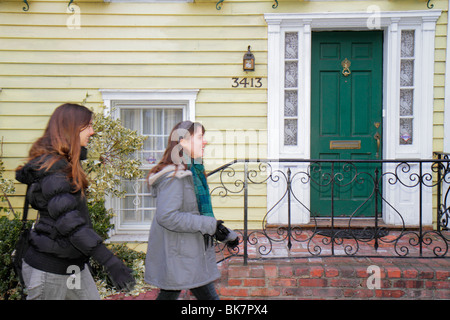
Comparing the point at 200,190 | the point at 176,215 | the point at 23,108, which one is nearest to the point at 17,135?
the point at 23,108

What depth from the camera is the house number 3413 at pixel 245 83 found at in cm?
512

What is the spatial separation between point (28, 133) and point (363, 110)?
4.33 m

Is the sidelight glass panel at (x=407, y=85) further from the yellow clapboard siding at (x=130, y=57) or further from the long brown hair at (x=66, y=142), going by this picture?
the long brown hair at (x=66, y=142)

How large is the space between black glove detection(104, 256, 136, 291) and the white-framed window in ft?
10.5

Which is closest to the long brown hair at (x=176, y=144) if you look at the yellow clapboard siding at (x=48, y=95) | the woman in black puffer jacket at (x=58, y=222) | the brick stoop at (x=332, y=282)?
the woman in black puffer jacket at (x=58, y=222)

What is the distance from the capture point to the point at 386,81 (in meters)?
5.16

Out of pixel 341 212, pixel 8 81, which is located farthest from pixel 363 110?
pixel 8 81

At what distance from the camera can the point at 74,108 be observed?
2229mm

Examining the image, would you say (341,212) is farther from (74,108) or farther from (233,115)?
(74,108)

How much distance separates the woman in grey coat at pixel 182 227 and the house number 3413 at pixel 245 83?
2587 mm

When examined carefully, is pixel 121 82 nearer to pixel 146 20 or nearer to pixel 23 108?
pixel 146 20

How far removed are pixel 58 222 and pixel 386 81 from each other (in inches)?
176

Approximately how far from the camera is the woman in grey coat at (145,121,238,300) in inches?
95.8

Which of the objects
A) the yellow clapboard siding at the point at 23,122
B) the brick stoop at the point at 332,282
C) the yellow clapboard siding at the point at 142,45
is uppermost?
the yellow clapboard siding at the point at 142,45
